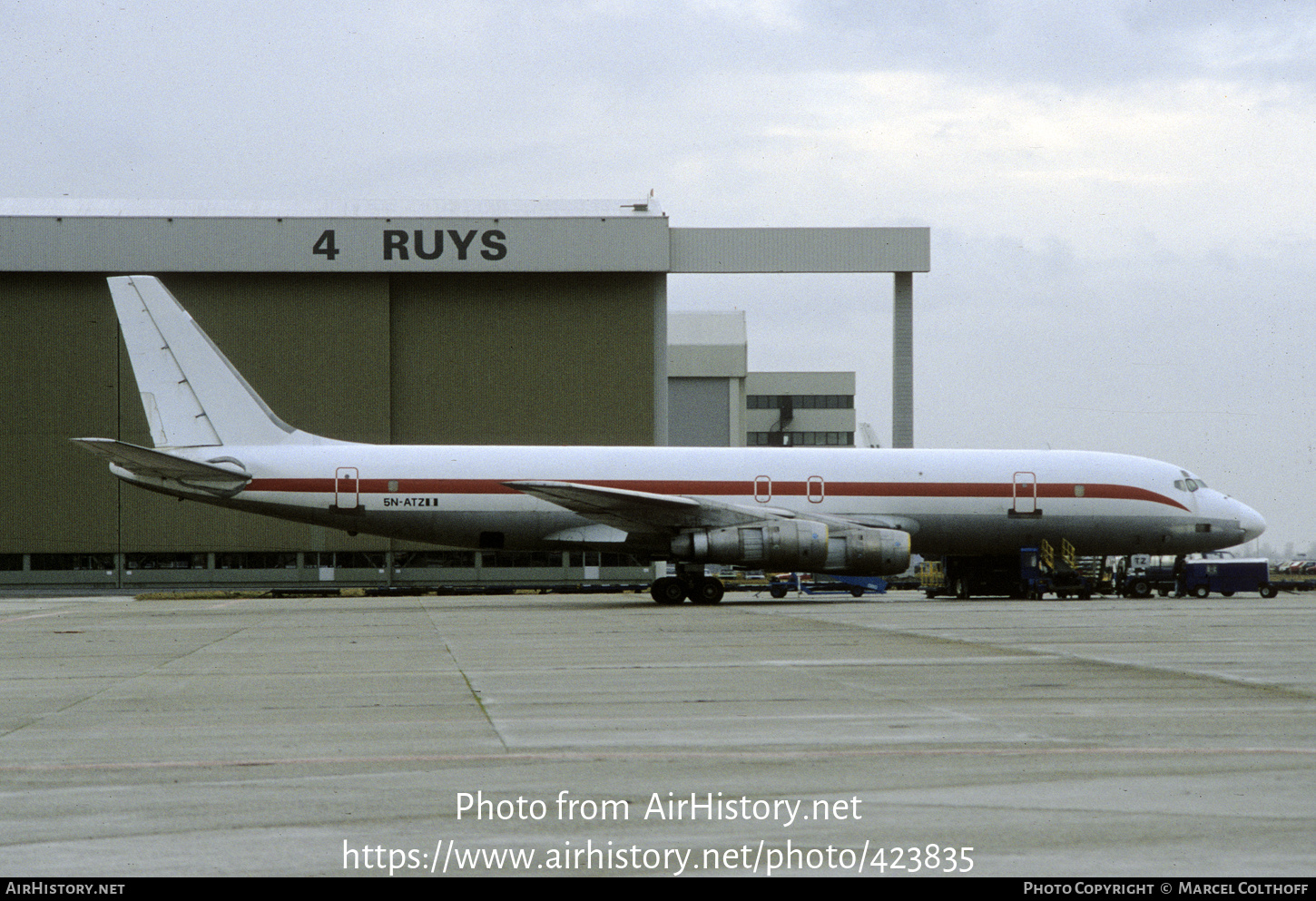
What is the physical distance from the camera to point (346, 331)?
4712 cm

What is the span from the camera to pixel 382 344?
47.1 m

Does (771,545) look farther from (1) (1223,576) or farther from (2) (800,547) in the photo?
(1) (1223,576)

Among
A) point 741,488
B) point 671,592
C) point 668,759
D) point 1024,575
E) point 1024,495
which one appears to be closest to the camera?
point 668,759

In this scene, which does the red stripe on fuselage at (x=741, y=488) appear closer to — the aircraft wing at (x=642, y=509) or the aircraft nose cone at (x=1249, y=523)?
the aircraft wing at (x=642, y=509)

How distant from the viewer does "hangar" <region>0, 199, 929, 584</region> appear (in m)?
46.2

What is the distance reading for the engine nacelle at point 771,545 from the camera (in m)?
26.5

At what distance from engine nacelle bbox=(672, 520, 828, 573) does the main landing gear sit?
1.33 m

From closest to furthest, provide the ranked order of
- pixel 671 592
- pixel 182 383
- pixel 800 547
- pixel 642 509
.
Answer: pixel 800 547 < pixel 642 509 < pixel 671 592 < pixel 182 383

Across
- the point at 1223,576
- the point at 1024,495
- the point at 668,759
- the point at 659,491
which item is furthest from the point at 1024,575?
the point at 668,759

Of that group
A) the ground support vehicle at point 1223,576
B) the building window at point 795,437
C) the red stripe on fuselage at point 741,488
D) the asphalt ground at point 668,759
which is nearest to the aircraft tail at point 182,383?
the red stripe on fuselage at point 741,488

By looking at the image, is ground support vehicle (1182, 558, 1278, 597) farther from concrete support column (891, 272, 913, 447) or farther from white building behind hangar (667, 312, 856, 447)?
white building behind hangar (667, 312, 856, 447)

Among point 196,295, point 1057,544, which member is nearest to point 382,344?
point 196,295

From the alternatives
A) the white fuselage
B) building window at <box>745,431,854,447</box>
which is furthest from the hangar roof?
building window at <box>745,431,854,447</box>

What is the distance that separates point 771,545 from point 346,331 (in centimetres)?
2588
